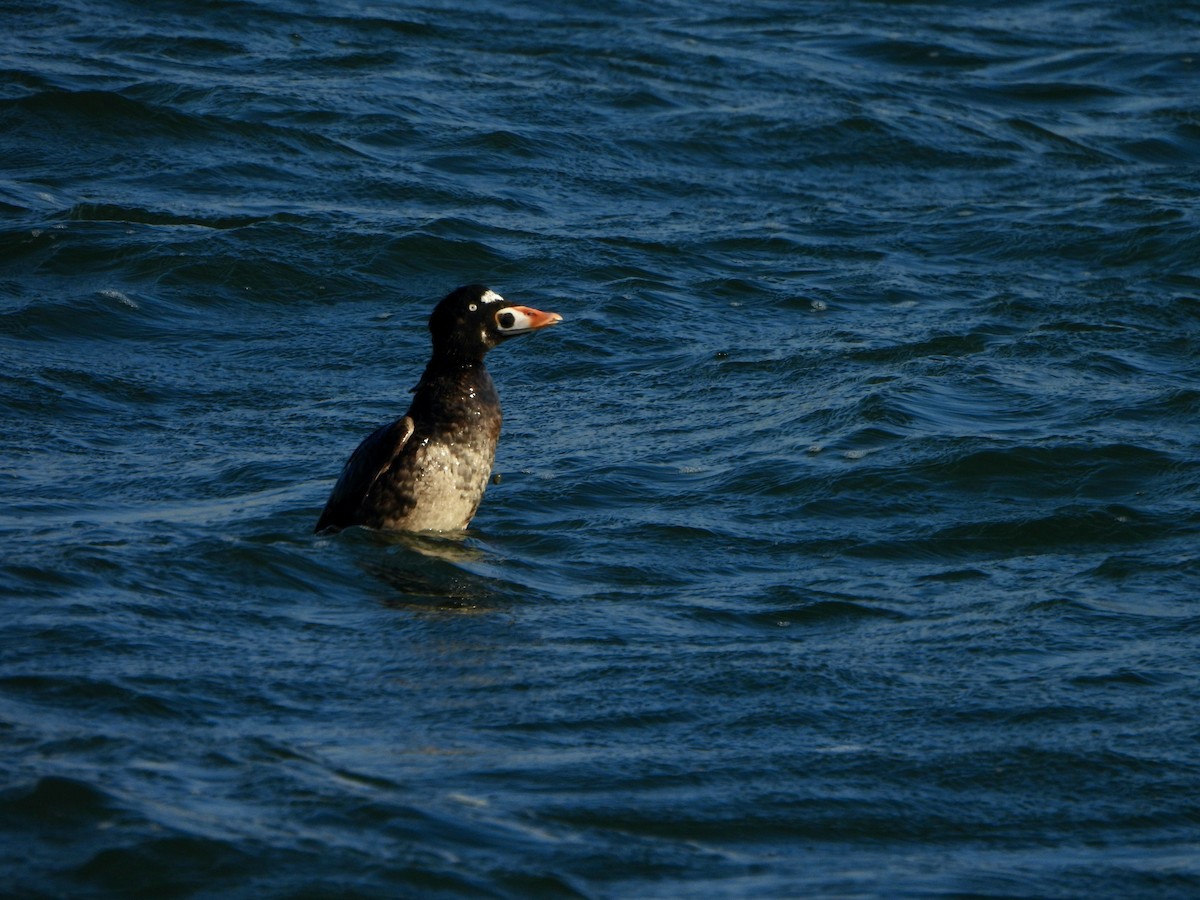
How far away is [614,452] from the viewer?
31.7ft

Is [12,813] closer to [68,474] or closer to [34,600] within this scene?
[34,600]

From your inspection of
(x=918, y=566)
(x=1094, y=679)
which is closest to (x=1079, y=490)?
(x=918, y=566)

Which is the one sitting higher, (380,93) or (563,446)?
(380,93)

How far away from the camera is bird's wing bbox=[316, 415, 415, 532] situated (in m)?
8.24

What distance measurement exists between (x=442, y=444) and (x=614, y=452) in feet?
5.03

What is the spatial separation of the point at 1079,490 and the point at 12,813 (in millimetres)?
5850

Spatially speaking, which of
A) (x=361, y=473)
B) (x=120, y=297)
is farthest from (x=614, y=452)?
(x=120, y=297)

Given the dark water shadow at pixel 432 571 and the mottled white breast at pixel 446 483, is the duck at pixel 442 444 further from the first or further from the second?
the dark water shadow at pixel 432 571

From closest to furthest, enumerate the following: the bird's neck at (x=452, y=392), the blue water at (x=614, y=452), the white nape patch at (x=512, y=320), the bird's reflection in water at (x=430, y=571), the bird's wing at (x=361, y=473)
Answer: the blue water at (x=614, y=452) < the bird's reflection in water at (x=430, y=571) < the bird's wing at (x=361, y=473) < the bird's neck at (x=452, y=392) < the white nape patch at (x=512, y=320)

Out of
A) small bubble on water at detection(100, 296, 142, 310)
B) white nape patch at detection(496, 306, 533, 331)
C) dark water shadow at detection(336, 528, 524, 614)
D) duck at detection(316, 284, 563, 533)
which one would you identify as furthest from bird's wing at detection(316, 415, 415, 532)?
small bubble on water at detection(100, 296, 142, 310)

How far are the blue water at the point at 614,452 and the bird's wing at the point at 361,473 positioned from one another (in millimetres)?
155

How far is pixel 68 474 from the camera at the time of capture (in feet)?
29.1

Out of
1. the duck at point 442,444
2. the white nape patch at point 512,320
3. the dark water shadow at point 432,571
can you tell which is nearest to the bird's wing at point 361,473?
the duck at point 442,444

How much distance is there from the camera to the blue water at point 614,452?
209 inches
